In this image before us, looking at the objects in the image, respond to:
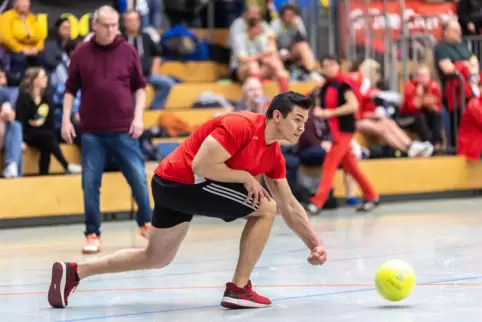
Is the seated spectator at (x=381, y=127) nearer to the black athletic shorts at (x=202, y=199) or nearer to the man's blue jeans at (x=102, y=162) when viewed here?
the man's blue jeans at (x=102, y=162)

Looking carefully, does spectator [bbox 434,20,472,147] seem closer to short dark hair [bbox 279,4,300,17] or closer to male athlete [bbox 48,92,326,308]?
short dark hair [bbox 279,4,300,17]

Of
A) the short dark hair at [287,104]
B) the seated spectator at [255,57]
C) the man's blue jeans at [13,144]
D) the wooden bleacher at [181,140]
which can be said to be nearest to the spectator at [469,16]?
the wooden bleacher at [181,140]

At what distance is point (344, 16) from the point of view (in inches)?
757

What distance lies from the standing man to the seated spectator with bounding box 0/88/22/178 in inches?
128

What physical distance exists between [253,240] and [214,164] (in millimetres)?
549

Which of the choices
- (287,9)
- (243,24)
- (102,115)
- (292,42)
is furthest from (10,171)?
(287,9)

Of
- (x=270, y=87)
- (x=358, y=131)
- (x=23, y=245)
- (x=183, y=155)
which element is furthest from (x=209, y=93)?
(x=183, y=155)

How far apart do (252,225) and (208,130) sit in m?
0.64

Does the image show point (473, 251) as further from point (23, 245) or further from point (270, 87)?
point (270, 87)

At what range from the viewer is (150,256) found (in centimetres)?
695

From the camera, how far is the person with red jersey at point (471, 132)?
16.4 metres

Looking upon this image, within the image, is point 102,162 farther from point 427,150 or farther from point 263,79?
point 427,150

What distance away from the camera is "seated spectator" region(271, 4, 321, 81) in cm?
1777

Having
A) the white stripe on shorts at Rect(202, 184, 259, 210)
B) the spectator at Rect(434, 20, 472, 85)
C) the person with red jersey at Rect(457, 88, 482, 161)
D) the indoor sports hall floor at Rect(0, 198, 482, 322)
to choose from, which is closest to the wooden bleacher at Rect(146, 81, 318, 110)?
the spectator at Rect(434, 20, 472, 85)
